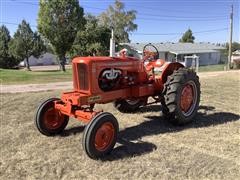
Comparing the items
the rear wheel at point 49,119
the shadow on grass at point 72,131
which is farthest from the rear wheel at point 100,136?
the rear wheel at point 49,119

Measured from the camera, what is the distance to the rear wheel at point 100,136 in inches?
215

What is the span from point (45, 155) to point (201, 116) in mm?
3893

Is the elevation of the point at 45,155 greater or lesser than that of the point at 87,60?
lesser

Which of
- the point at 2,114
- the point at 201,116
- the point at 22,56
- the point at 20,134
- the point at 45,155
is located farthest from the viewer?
the point at 22,56

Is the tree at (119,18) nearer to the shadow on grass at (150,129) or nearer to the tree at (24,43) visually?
the tree at (24,43)

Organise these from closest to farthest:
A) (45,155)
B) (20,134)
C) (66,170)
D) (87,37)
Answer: (66,170) < (45,155) < (20,134) < (87,37)

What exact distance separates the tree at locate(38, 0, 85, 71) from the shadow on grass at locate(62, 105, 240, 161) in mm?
26254

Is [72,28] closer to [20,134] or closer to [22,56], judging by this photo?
[22,56]

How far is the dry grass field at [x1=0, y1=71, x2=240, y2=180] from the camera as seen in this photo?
504 centimetres

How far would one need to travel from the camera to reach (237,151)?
5859mm

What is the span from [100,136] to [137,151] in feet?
2.20

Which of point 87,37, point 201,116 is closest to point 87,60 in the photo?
point 201,116

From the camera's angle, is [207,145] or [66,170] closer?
[66,170]

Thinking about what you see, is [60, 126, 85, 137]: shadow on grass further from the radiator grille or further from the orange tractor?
the radiator grille
